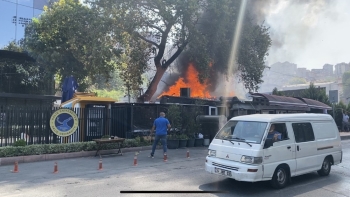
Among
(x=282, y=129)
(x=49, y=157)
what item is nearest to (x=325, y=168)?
(x=282, y=129)

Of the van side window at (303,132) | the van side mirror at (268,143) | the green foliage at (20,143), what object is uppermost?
the van side window at (303,132)

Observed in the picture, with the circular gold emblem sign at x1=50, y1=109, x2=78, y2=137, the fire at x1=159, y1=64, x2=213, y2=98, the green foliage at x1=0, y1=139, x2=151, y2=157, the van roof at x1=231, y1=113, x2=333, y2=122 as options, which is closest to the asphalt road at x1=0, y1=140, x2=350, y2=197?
the green foliage at x1=0, y1=139, x2=151, y2=157

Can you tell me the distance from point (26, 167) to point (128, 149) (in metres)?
4.65

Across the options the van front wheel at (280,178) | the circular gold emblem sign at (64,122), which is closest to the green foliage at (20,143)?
the circular gold emblem sign at (64,122)

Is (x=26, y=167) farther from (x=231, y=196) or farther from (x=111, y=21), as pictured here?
(x=111, y=21)

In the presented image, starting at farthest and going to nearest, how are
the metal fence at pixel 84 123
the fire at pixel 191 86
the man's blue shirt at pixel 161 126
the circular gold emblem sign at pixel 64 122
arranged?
the fire at pixel 191 86 < the circular gold emblem sign at pixel 64 122 < the metal fence at pixel 84 123 < the man's blue shirt at pixel 161 126

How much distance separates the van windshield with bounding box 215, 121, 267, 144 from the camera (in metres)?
7.46

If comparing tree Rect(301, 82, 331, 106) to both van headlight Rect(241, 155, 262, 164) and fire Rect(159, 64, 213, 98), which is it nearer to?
fire Rect(159, 64, 213, 98)

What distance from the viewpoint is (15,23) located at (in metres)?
41.2

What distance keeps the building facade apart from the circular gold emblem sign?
3186 centimetres

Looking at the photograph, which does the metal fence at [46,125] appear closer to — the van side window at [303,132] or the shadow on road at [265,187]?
the shadow on road at [265,187]

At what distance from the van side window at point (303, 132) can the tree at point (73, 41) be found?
13.3 metres

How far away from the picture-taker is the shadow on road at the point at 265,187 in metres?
6.98

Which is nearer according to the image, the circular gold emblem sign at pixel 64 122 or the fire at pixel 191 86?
the circular gold emblem sign at pixel 64 122
